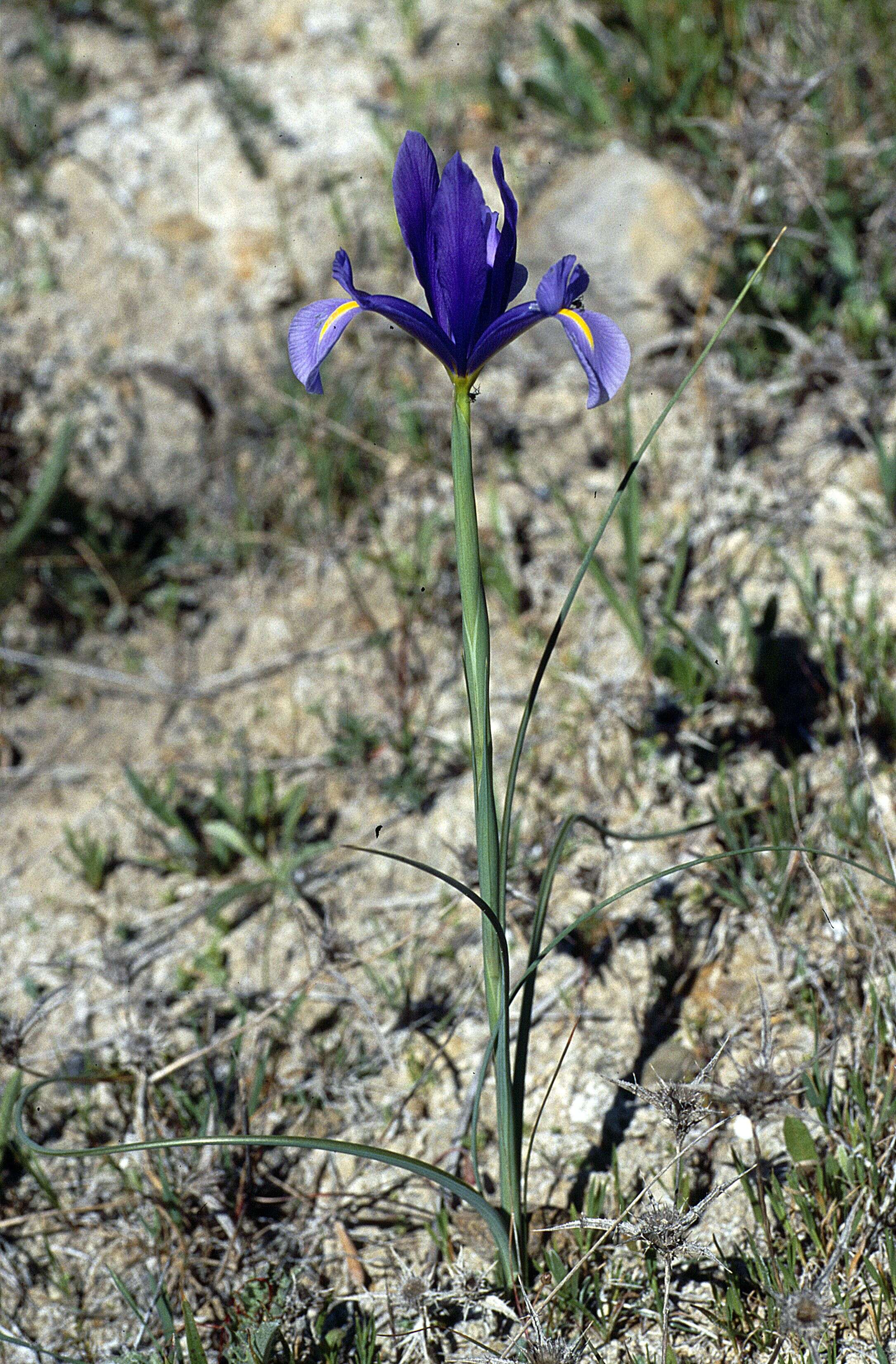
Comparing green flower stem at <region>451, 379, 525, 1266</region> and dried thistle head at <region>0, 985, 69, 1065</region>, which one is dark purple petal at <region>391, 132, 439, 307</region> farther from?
dried thistle head at <region>0, 985, 69, 1065</region>

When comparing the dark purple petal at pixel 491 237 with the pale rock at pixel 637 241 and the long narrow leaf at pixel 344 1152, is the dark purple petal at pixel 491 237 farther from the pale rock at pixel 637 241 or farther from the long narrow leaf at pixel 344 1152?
the pale rock at pixel 637 241

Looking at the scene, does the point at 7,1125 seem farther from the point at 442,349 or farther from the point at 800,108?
the point at 800,108

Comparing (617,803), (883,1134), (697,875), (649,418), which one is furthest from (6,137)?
(883,1134)

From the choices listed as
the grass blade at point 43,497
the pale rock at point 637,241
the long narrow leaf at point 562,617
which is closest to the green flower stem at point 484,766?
the long narrow leaf at point 562,617

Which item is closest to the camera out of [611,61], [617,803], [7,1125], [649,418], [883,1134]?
[883,1134]

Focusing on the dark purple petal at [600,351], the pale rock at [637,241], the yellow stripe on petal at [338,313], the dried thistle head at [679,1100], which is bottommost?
the dried thistle head at [679,1100]

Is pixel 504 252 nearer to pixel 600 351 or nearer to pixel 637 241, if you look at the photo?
pixel 600 351

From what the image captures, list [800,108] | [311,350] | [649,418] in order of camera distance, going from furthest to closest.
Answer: [649,418], [800,108], [311,350]

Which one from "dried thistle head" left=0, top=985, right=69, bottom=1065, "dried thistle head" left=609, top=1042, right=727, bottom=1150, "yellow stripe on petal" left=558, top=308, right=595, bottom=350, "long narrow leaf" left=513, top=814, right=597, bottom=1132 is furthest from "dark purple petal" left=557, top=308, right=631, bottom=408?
"dried thistle head" left=0, top=985, right=69, bottom=1065
